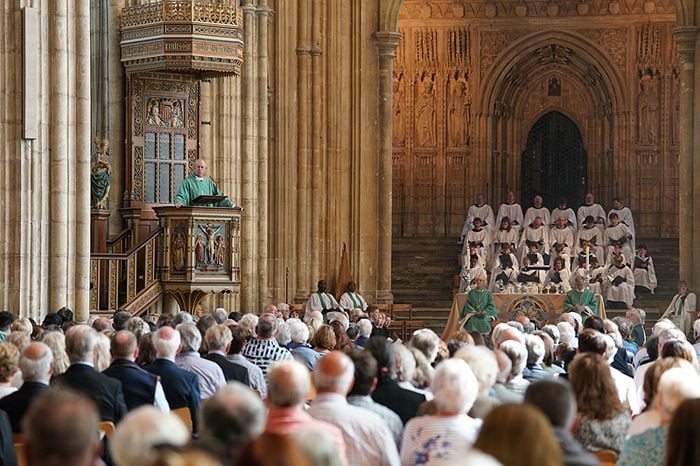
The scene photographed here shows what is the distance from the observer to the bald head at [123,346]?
26.2ft

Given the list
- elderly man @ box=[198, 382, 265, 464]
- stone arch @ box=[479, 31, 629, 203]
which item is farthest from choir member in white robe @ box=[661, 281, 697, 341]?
elderly man @ box=[198, 382, 265, 464]

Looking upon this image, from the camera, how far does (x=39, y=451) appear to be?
3.78 m

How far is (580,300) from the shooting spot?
22.0 metres

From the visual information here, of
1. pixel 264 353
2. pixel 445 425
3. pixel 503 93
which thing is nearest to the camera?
pixel 445 425

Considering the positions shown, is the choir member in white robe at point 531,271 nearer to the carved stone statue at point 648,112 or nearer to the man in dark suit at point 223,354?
the carved stone statue at point 648,112

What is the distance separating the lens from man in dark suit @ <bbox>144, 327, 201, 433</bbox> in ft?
27.2

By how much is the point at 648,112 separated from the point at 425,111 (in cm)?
495

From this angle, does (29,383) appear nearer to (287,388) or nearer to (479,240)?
(287,388)

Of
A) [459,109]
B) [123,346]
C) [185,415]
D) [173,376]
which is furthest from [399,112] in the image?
[185,415]

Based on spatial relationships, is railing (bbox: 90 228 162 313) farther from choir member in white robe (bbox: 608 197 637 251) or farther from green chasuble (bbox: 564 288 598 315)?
choir member in white robe (bbox: 608 197 637 251)

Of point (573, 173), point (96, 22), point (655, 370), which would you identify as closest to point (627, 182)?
point (573, 173)

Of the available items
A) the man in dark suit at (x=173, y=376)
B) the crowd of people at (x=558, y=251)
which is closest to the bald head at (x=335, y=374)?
the man in dark suit at (x=173, y=376)

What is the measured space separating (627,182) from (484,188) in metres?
3.19

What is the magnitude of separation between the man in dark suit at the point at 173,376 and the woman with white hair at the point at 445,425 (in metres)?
2.39
